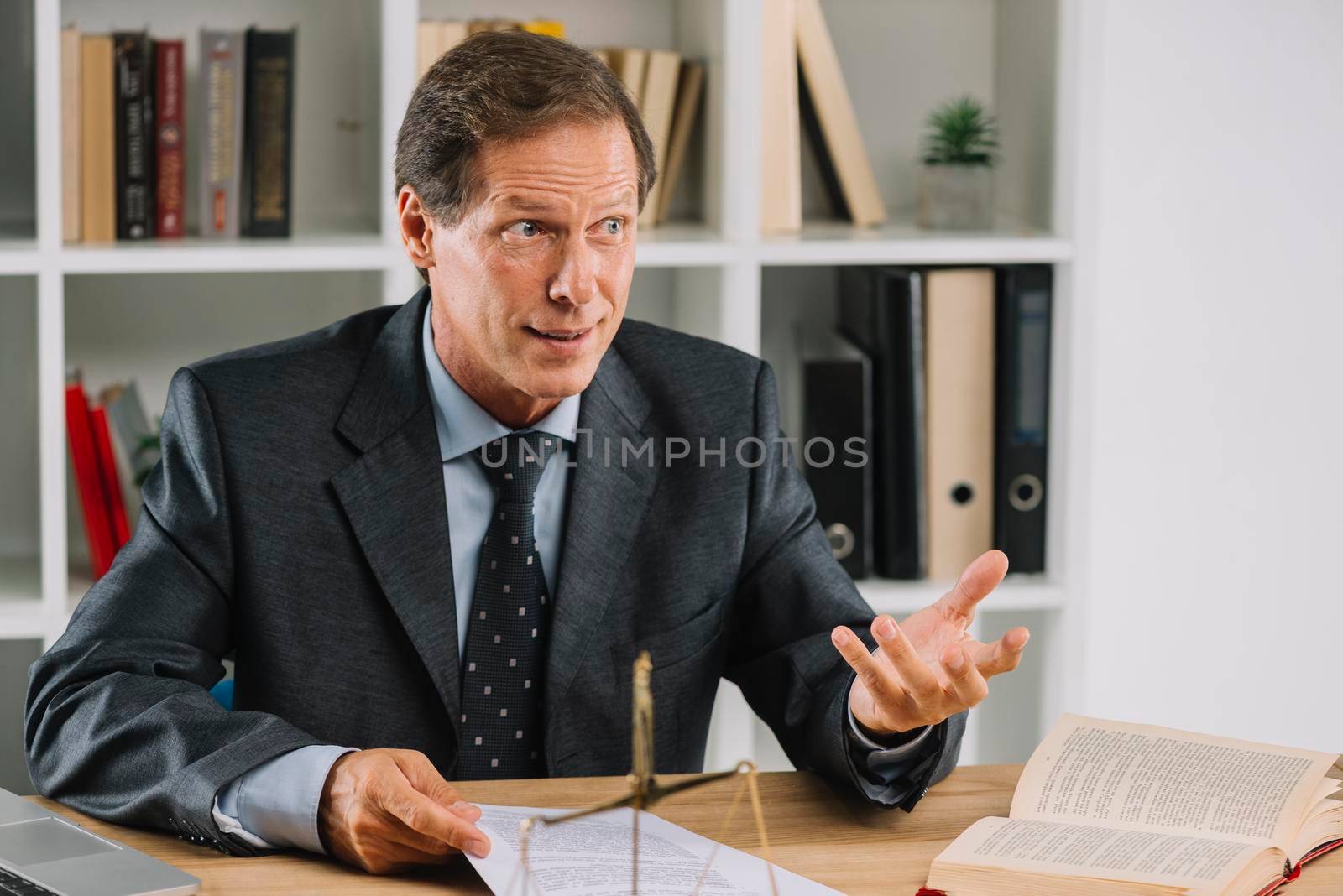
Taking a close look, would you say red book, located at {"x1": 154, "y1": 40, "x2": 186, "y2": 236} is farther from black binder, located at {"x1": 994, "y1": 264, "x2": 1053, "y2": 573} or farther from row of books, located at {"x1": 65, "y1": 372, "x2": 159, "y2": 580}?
black binder, located at {"x1": 994, "y1": 264, "x2": 1053, "y2": 573}

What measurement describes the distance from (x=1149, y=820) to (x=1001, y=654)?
0.57 ft

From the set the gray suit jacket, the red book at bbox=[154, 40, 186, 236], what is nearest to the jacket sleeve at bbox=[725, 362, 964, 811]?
the gray suit jacket

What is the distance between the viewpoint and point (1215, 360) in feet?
7.21

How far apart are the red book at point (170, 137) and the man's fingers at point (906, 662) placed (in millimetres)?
1326

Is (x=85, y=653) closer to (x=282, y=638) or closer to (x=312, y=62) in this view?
(x=282, y=638)

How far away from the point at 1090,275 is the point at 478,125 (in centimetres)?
107

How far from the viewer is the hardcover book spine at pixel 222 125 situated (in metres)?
1.98

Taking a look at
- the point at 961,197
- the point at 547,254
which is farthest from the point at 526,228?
the point at 961,197

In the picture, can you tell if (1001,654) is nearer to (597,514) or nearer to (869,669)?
(869,669)

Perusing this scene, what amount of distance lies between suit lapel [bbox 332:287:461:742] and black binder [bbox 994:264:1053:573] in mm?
979

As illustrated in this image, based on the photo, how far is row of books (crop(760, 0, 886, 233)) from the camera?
2.09 meters

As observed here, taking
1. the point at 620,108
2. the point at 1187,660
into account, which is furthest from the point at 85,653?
the point at 1187,660

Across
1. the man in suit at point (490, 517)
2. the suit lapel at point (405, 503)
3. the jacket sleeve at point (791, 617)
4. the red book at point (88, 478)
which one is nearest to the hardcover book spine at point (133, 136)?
the red book at point (88, 478)

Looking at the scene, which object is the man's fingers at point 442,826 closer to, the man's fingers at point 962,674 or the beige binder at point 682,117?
the man's fingers at point 962,674
